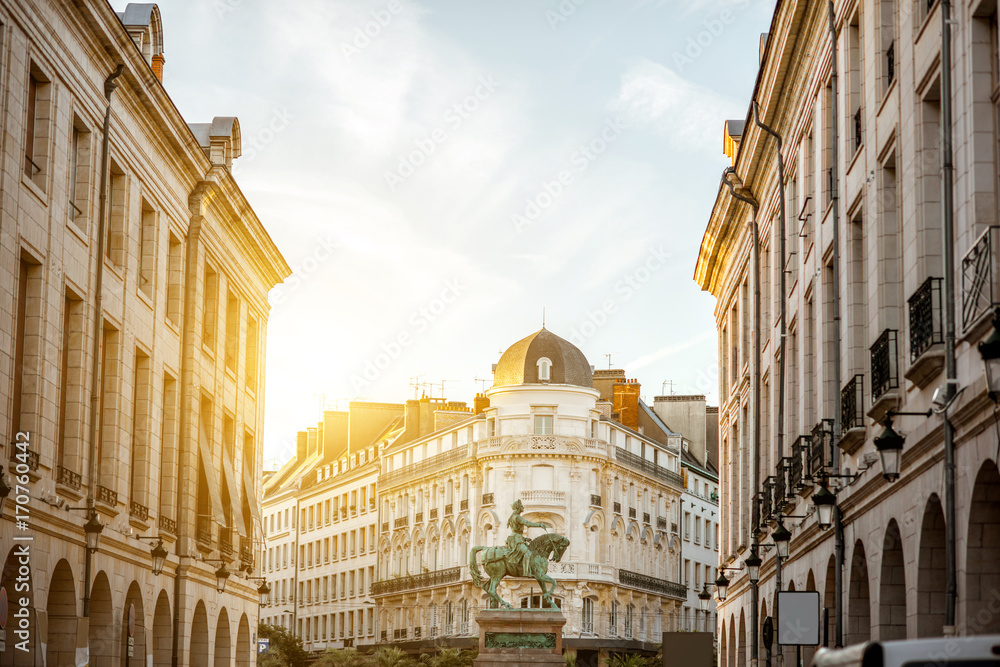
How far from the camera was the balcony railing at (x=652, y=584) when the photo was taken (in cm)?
9226

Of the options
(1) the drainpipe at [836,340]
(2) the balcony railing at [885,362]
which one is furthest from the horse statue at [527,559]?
(2) the balcony railing at [885,362]

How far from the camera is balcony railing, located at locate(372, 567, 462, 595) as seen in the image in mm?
93500

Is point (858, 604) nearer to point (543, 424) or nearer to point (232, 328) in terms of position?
point (232, 328)

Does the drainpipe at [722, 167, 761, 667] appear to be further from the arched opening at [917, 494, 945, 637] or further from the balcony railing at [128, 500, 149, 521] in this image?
the arched opening at [917, 494, 945, 637]

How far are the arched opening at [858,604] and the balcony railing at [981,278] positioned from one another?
8.90 meters

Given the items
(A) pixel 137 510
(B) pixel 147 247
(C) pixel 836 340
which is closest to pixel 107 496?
(A) pixel 137 510

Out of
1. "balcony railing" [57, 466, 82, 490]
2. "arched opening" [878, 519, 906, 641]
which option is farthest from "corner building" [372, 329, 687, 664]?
"arched opening" [878, 519, 906, 641]

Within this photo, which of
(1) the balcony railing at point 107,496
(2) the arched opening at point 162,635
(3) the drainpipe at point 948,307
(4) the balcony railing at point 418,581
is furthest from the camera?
(4) the balcony railing at point 418,581

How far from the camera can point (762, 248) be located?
41.6 meters

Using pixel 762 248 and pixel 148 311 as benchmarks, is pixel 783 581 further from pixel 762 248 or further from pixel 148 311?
pixel 148 311

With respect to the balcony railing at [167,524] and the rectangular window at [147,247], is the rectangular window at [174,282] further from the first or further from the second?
the balcony railing at [167,524]

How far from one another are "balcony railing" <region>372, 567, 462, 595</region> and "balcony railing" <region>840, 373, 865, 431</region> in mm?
69170

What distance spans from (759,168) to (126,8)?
17.4 m

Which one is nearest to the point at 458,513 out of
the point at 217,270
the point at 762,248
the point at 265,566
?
the point at 265,566
